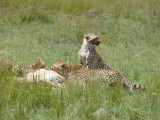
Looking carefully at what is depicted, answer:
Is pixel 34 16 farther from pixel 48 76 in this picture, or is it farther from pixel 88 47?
pixel 48 76

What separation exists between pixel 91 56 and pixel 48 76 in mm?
1778

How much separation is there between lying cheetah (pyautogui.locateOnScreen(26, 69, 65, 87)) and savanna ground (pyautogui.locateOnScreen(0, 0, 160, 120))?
0.49m

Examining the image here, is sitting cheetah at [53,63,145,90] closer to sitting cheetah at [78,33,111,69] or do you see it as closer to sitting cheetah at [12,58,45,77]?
sitting cheetah at [12,58,45,77]

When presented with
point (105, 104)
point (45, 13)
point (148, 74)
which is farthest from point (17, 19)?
point (105, 104)

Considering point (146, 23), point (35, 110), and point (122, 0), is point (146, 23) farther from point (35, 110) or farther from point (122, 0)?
point (35, 110)

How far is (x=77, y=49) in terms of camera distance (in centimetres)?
1041

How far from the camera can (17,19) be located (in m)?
12.4

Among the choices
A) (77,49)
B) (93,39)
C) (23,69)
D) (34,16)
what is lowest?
A: (77,49)

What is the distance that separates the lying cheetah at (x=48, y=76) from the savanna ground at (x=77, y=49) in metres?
0.49

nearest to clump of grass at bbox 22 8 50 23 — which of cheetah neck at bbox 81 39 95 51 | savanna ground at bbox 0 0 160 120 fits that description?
savanna ground at bbox 0 0 160 120

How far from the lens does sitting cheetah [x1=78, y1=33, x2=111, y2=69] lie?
841 centimetres

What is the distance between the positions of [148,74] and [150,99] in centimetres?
225

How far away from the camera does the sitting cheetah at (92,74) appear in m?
6.80

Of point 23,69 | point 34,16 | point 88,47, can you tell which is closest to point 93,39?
point 88,47
